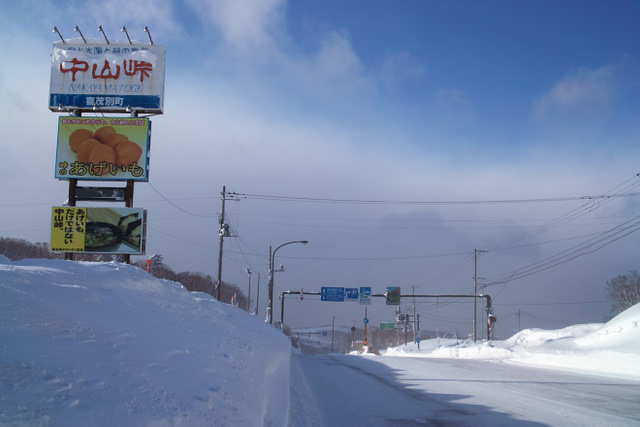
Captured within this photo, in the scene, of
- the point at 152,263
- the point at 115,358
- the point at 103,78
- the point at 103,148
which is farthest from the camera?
the point at 152,263

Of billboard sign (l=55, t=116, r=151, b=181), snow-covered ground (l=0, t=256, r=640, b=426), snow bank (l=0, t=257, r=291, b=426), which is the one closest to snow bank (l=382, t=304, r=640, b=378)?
snow-covered ground (l=0, t=256, r=640, b=426)

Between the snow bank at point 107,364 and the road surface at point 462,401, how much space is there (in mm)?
1791

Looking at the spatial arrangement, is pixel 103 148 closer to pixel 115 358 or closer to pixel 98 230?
pixel 98 230

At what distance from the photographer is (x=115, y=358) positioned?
524cm

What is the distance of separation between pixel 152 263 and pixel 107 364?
42775 mm

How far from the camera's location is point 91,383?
4.39 meters

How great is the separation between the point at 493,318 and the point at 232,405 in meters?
42.3

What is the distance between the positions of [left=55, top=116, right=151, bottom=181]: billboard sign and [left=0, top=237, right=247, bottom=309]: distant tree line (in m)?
4.94

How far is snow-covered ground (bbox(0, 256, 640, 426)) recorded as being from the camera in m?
3.99

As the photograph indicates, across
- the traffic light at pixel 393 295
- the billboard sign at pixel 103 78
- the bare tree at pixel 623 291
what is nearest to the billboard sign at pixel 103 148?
the billboard sign at pixel 103 78

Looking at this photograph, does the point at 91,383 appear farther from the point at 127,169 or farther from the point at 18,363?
the point at 127,169

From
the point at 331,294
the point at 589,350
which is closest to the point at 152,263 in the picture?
the point at 331,294

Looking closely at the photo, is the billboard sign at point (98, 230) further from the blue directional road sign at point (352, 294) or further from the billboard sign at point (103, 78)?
the blue directional road sign at point (352, 294)

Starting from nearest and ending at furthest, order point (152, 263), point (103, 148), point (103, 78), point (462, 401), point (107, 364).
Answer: point (107, 364) < point (462, 401) < point (103, 148) < point (103, 78) < point (152, 263)
